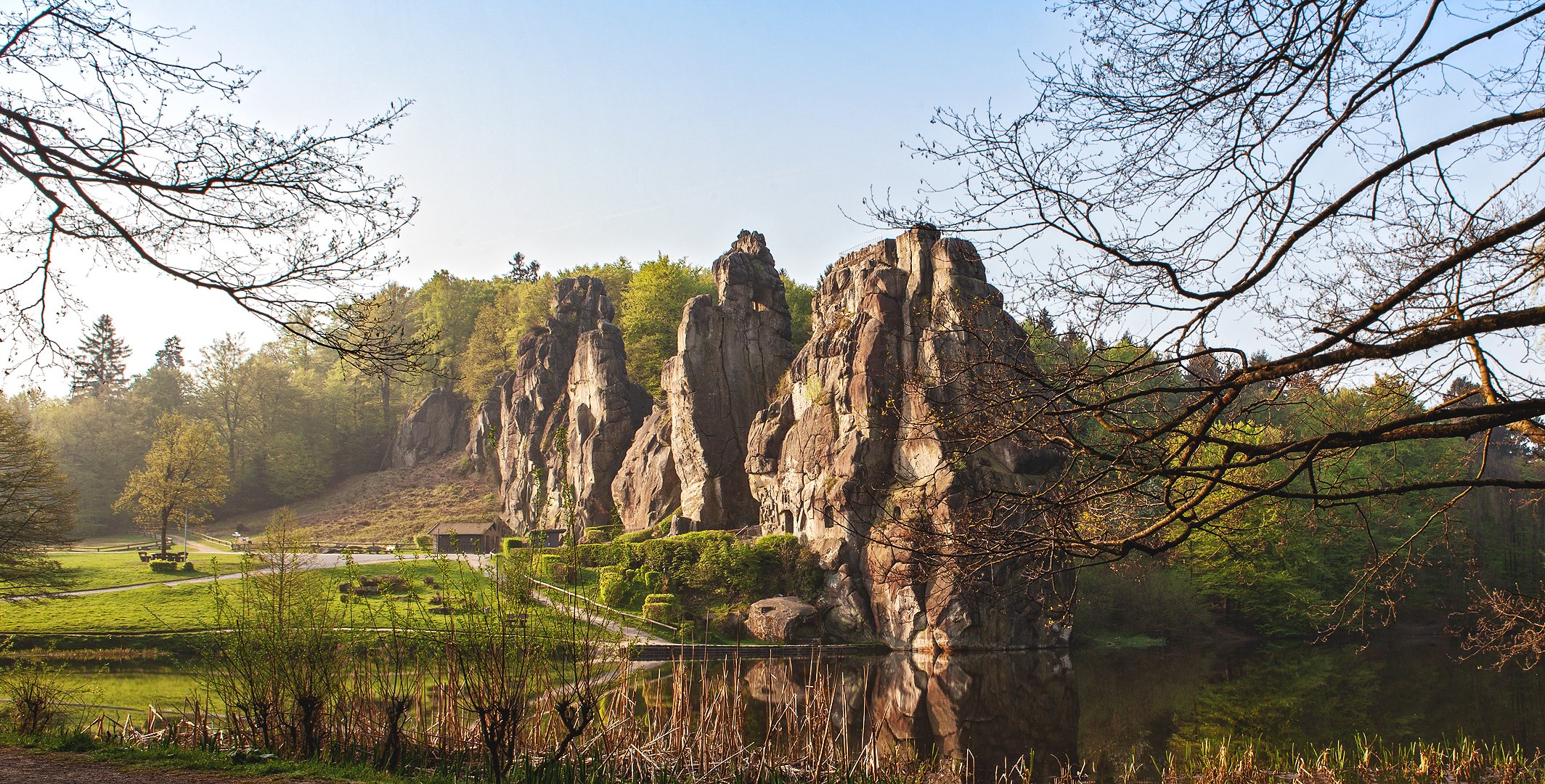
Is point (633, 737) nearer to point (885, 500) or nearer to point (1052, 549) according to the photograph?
point (1052, 549)

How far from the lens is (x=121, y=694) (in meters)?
17.7

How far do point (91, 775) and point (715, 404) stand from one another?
32.2 meters

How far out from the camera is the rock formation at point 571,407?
43.7m

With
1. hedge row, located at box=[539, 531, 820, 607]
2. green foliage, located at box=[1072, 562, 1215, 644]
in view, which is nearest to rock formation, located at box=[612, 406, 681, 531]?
hedge row, located at box=[539, 531, 820, 607]

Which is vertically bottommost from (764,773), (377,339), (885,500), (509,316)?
(764,773)

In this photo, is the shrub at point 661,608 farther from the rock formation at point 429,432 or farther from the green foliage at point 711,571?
the rock formation at point 429,432

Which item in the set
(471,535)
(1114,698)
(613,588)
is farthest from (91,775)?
(471,535)

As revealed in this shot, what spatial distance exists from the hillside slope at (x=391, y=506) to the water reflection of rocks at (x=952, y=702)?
3168 centimetres

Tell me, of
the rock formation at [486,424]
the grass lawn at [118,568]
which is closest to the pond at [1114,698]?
the grass lawn at [118,568]

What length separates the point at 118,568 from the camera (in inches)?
1363

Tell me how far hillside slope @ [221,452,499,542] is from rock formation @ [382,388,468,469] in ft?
3.02

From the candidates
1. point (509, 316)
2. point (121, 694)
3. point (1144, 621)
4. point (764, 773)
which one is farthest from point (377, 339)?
point (509, 316)

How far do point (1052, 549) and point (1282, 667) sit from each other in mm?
25363

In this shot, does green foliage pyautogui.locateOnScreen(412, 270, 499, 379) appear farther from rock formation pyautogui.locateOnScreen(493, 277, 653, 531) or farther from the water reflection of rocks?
the water reflection of rocks
